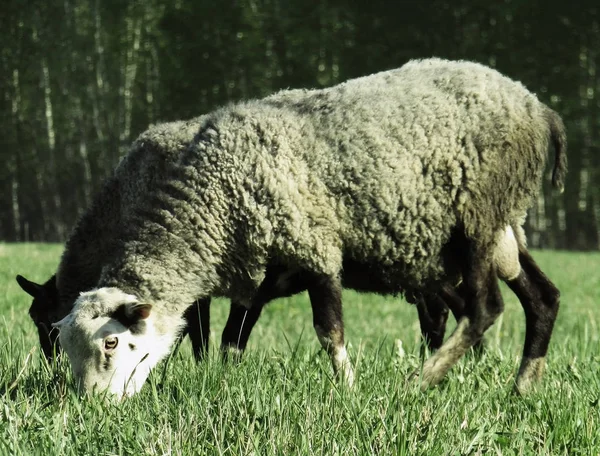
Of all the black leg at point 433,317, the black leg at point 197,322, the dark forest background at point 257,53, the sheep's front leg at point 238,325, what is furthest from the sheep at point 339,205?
the dark forest background at point 257,53

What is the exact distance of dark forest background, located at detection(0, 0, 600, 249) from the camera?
24.0m

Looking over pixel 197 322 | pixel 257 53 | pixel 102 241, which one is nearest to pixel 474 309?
pixel 197 322

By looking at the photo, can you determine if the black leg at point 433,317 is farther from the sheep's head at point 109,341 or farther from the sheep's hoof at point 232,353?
the sheep's head at point 109,341

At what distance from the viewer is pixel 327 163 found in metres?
4.71

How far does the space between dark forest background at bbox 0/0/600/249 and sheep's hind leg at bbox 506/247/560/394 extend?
18.7 meters

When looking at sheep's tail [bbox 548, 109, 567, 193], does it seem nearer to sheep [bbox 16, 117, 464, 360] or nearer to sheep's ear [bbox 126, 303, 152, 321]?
sheep [bbox 16, 117, 464, 360]

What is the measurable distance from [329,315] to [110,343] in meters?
1.15

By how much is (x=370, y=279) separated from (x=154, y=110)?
20823 millimetres

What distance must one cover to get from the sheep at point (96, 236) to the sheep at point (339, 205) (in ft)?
0.78

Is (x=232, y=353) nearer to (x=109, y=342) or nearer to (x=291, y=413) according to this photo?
(x=109, y=342)

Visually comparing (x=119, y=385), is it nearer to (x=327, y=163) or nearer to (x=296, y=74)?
(x=327, y=163)

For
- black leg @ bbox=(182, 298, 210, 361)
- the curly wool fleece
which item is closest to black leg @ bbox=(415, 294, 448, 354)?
the curly wool fleece

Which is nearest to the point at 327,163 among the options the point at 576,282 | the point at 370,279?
the point at 370,279

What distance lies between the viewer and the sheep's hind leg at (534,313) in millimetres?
4945
